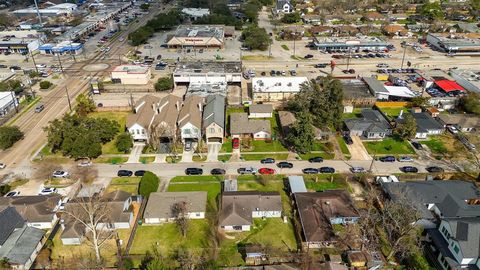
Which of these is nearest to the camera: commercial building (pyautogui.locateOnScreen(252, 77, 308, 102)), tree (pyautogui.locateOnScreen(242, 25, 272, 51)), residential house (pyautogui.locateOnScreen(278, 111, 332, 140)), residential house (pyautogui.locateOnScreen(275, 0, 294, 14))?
residential house (pyautogui.locateOnScreen(278, 111, 332, 140))

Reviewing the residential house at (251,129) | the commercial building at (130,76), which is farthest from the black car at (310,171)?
the commercial building at (130,76)

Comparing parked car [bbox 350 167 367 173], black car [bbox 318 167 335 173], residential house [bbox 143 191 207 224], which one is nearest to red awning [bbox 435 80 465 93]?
parked car [bbox 350 167 367 173]

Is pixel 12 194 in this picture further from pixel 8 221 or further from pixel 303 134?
pixel 303 134

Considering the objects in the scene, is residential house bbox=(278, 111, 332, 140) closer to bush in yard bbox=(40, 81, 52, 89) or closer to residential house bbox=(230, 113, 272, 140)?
residential house bbox=(230, 113, 272, 140)

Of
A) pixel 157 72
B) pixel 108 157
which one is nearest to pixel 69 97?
pixel 157 72

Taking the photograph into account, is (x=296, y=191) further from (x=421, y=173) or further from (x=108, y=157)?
(x=108, y=157)

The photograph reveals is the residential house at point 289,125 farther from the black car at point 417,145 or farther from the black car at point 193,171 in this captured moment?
the black car at point 193,171
